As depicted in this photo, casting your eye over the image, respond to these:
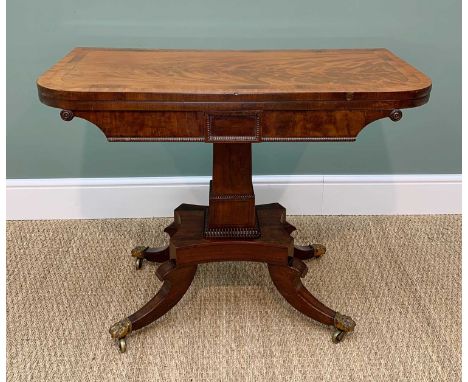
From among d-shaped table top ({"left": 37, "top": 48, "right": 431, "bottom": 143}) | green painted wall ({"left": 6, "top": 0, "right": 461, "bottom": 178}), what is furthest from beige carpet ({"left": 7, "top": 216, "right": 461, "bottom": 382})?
d-shaped table top ({"left": 37, "top": 48, "right": 431, "bottom": 143})

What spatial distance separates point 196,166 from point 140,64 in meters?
0.60

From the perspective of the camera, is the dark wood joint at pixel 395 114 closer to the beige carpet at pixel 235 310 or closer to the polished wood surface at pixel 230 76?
the polished wood surface at pixel 230 76

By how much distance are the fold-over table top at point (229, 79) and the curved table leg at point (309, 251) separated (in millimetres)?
568

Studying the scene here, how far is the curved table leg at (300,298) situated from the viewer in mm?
1307

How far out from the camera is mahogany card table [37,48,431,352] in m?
1.03

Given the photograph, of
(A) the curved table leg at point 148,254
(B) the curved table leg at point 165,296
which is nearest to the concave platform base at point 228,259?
(B) the curved table leg at point 165,296

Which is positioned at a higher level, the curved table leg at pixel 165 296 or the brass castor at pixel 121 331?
the curved table leg at pixel 165 296

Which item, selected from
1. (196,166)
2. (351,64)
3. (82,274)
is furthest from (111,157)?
(351,64)

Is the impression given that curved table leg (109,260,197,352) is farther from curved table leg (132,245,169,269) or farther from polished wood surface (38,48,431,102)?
polished wood surface (38,48,431,102)

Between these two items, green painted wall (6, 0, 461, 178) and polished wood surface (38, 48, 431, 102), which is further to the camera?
green painted wall (6, 0, 461, 178)

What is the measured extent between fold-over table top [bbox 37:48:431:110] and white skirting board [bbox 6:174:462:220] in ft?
1.81

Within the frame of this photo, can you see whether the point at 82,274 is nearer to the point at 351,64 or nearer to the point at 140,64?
the point at 140,64

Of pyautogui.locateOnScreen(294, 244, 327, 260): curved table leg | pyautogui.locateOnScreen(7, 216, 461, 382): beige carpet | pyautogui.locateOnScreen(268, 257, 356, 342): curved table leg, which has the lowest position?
pyautogui.locateOnScreen(7, 216, 461, 382): beige carpet

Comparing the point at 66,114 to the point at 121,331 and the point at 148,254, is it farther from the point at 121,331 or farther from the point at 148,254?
the point at 148,254
